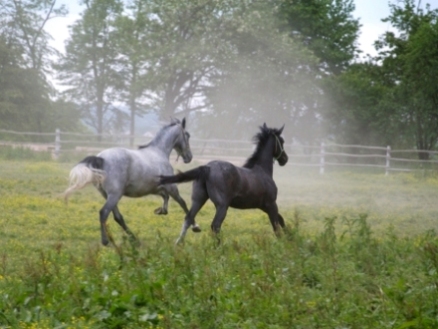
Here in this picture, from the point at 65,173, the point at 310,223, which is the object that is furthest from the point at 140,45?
the point at 310,223

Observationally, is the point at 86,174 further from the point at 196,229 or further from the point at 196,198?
the point at 196,229

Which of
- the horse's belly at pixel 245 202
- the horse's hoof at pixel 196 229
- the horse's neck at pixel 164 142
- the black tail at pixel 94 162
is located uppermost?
the horse's neck at pixel 164 142

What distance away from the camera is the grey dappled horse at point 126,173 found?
475 inches

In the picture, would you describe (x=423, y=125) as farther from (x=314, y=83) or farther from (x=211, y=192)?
(x=211, y=192)

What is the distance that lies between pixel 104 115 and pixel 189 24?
15.9m

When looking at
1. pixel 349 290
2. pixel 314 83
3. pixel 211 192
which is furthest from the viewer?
pixel 314 83

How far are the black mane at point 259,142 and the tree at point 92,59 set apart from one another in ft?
121

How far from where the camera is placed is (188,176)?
38.2 feet

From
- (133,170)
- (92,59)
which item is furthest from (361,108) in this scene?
(133,170)

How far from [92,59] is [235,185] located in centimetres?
4023

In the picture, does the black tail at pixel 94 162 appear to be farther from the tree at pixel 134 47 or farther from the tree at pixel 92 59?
the tree at pixel 92 59

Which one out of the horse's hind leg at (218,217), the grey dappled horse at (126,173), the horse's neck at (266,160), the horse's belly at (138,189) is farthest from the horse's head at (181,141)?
the horse's hind leg at (218,217)

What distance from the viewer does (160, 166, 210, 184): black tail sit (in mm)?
11593

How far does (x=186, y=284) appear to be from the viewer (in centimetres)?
761
